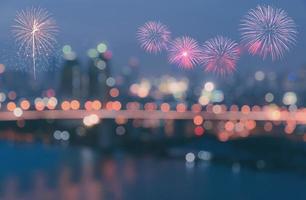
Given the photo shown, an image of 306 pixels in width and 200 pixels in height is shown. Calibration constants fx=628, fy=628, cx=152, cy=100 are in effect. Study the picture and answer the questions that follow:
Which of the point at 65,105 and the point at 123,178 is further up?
the point at 65,105

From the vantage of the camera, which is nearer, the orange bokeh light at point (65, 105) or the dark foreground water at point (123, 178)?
the dark foreground water at point (123, 178)

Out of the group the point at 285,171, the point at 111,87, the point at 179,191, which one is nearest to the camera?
the point at 179,191

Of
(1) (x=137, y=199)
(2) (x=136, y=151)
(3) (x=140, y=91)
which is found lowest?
(1) (x=137, y=199)

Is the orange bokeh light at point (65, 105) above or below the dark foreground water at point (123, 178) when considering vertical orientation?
above

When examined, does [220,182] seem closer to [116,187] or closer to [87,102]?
[116,187]

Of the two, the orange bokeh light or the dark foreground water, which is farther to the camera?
the orange bokeh light

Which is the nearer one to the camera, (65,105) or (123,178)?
(123,178)

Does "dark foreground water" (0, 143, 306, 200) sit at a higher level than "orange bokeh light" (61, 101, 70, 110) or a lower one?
lower

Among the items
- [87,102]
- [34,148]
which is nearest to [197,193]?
[87,102]
